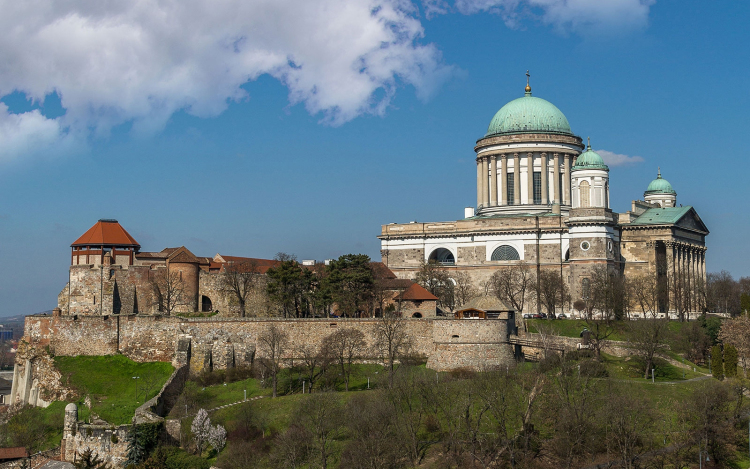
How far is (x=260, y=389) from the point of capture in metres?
53.7

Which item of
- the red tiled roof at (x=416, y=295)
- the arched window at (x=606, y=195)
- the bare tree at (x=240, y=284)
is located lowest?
the red tiled roof at (x=416, y=295)

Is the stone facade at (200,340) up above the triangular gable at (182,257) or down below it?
below

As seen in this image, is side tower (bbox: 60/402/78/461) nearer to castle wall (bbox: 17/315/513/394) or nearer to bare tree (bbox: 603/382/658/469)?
castle wall (bbox: 17/315/513/394)

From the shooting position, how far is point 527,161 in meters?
93.4

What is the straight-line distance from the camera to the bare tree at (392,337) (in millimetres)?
57000

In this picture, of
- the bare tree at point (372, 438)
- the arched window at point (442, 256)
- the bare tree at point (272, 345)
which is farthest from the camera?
the arched window at point (442, 256)

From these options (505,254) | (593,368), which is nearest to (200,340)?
(593,368)

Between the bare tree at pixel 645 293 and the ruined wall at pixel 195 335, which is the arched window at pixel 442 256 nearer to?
the bare tree at pixel 645 293

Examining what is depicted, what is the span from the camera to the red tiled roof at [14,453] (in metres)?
49.7

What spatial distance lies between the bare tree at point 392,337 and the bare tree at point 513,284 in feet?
64.7

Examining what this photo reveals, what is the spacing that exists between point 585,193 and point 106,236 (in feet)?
140

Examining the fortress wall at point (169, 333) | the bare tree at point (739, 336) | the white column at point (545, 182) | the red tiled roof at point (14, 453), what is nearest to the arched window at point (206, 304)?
the fortress wall at point (169, 333)

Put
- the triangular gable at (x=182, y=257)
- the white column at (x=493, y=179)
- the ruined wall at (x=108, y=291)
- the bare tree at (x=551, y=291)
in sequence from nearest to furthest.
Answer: the ruined wall at (x=108, y=291) → the triangular gable at (x=182, y=257) → the bare tree at (x=551, y=291) → the white column at (x=493, y=179)

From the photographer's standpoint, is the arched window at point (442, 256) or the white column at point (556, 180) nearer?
the arched window at point (442, 256)
